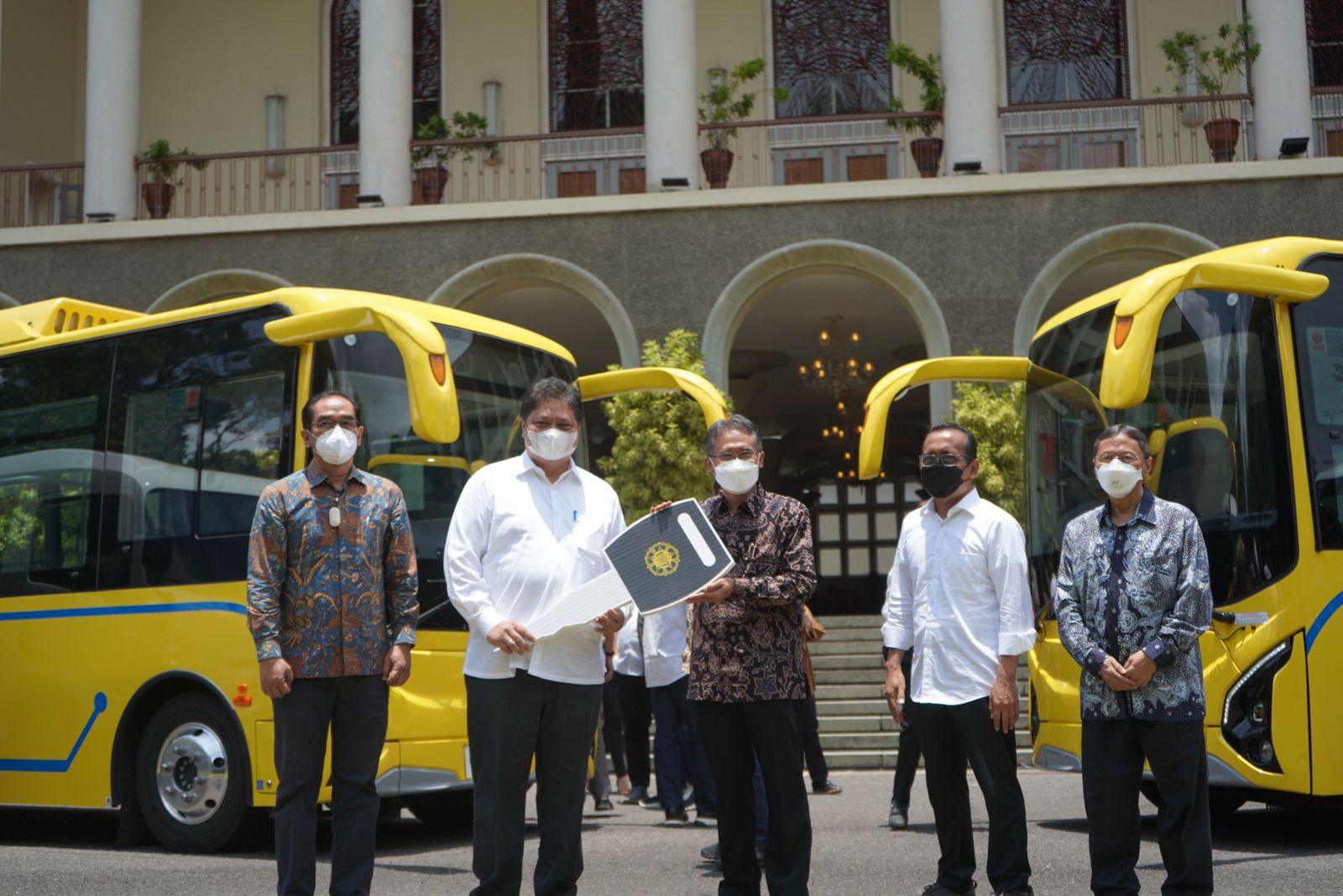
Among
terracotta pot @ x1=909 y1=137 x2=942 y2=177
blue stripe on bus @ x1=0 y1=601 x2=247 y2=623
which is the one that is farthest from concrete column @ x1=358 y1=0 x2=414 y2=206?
blue stripe on bus @ x1=0 y1=601 x2=247 y2=623

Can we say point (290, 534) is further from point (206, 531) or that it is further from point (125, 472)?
point (125, 472)

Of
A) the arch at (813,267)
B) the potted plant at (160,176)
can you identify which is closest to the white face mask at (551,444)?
the arch at (813,267)

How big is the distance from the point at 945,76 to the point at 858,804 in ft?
30.9

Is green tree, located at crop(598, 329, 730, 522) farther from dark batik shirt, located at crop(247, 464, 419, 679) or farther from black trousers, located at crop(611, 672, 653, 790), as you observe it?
dark batik shirt, located at crop(247, 464, 419, 679)

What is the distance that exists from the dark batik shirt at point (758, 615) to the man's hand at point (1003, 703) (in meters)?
0.81

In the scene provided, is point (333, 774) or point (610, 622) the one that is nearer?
point (610, 622)

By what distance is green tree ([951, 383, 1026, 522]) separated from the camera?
50.5 feet

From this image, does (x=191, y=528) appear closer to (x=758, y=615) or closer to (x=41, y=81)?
(x=758, y=615)

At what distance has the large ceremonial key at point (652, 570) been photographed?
530cm

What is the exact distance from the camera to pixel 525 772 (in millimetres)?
5367

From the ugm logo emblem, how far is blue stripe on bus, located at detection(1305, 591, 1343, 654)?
13.1 ft

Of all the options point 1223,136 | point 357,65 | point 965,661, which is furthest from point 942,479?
point 357,65

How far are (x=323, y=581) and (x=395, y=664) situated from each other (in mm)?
400

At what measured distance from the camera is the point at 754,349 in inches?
899
